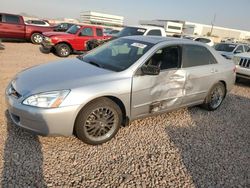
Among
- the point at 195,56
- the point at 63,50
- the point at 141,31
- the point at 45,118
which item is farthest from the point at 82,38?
the point at 45,118

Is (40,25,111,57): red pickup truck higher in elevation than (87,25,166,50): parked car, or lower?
lower

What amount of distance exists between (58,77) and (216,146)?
2757 millimetres

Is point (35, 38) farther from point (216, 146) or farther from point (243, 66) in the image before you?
point (216, 146)

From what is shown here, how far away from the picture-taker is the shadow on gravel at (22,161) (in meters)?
2.69

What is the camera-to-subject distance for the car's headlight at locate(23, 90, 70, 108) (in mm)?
3064

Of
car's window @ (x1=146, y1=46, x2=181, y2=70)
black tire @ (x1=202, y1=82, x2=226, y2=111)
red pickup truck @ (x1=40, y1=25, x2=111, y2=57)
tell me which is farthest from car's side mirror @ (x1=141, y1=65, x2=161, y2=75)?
red pickup truck @ (x1=40, y1=25, x2=111, y2=57)

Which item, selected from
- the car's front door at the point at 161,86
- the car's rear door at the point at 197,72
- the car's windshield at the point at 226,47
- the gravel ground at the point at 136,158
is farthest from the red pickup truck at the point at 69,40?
the car's front door at the point at 161,86

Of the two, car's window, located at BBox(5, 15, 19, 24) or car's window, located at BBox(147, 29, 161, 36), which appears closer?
car's window, located at BBox(147, 29, 161, 36)

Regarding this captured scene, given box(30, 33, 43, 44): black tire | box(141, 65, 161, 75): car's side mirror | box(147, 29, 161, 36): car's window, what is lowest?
box(30, 33, 43, 44): black tire

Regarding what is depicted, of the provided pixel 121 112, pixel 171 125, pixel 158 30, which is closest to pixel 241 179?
pixel 171 125

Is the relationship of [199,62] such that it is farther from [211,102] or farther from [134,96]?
[134,96]

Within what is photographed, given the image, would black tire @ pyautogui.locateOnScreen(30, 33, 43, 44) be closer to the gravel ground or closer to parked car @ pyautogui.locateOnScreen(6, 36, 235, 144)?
the gravel ground

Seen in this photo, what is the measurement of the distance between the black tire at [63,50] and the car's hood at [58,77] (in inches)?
298

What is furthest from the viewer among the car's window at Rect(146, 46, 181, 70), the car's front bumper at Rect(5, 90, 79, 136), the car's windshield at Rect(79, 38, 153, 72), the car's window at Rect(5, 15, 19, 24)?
the car's window at Rect(5, 15, 19, 24)
